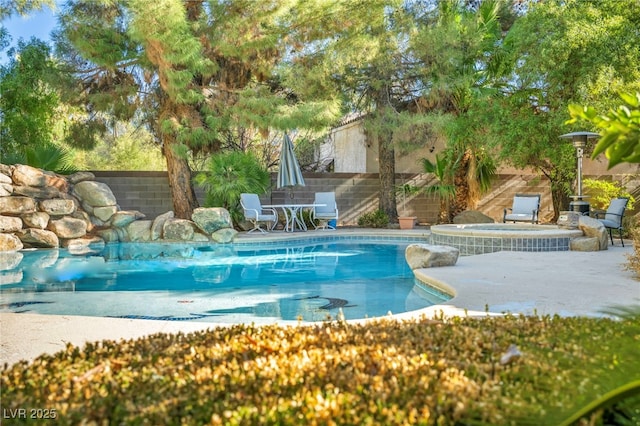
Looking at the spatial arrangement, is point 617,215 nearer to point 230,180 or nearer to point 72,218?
point 230,180

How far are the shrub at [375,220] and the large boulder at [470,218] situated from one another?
1.78m

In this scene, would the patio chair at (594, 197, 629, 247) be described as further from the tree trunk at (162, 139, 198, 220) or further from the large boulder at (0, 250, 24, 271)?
the large boulder at (0, 250, 24, 271)

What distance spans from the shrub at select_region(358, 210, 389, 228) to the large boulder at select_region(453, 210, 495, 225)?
70.2 inches

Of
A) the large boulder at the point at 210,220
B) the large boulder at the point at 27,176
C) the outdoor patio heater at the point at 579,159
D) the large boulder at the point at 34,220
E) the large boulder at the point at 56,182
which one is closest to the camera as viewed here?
the outdoor patio heater at the point at 579,159

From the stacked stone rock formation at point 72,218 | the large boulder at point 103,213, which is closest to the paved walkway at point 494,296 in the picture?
the stacked stone rock formation at point 72,218

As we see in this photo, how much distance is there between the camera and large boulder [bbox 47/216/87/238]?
11.0 meters

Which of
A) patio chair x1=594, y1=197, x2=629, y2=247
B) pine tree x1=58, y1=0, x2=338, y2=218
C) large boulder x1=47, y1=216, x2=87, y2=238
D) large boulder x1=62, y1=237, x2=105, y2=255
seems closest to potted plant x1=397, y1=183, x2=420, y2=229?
pine tree x1=58, y1=0, x2=338, y2=218

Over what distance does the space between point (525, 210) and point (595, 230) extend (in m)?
3.51

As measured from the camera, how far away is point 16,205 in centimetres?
1054

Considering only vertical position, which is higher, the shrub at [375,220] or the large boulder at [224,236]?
the shrub at [375,220]

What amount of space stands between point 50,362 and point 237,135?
15266 millimetres

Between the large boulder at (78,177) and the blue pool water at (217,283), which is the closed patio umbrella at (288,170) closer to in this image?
the blue pool water at (217,283)

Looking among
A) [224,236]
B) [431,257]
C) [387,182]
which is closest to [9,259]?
[224,236]

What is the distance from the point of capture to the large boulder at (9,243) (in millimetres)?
10195
